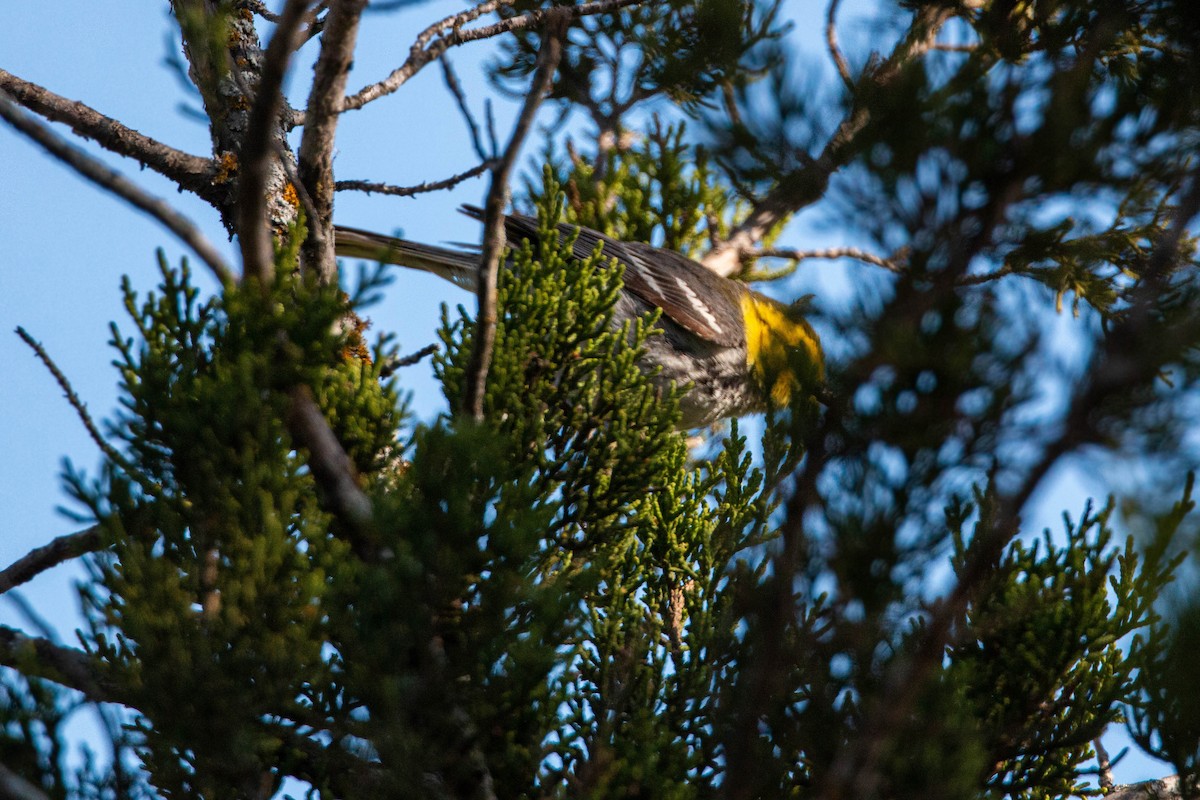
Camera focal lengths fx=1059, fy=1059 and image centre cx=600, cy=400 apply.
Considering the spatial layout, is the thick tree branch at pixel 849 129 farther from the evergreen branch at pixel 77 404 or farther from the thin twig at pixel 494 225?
the evergreen branch at pixel 77 404

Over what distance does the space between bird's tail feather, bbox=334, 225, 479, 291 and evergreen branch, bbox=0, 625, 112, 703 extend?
2551 mm

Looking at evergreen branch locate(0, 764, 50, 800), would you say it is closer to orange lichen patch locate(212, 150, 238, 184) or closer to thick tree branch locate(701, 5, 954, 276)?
thick tree branch locate(701, 5, 954, 276)

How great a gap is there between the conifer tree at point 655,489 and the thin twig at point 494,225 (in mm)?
10

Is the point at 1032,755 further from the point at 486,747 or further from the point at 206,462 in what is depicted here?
the point at 206,462

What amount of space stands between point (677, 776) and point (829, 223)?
133cm

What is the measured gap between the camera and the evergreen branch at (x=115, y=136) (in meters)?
3.38

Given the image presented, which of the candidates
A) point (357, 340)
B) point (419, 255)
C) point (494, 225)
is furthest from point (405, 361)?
point (419, 255)

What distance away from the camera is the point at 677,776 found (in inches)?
98.2

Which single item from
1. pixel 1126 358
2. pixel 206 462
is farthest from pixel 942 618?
pixel 206 462

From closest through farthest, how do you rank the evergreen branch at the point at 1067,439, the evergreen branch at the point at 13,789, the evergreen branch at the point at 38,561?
1. the evergreen branch at the point at 1067,439
2. the evergreen branch at the point at 13,789
3. the evergreen branch at the point at 38,561

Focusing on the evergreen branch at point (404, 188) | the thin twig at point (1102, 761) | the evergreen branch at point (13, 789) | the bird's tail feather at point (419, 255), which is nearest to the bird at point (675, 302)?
the bird's tail feather at point (419, 255)

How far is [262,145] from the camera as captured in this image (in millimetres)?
2086

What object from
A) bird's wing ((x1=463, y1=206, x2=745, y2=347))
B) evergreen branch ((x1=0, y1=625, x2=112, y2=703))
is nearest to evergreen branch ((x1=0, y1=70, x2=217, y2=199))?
evergreen branch ((x1=0, y1=625, x2=112, y2=703))

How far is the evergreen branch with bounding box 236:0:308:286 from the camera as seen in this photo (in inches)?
77.0
